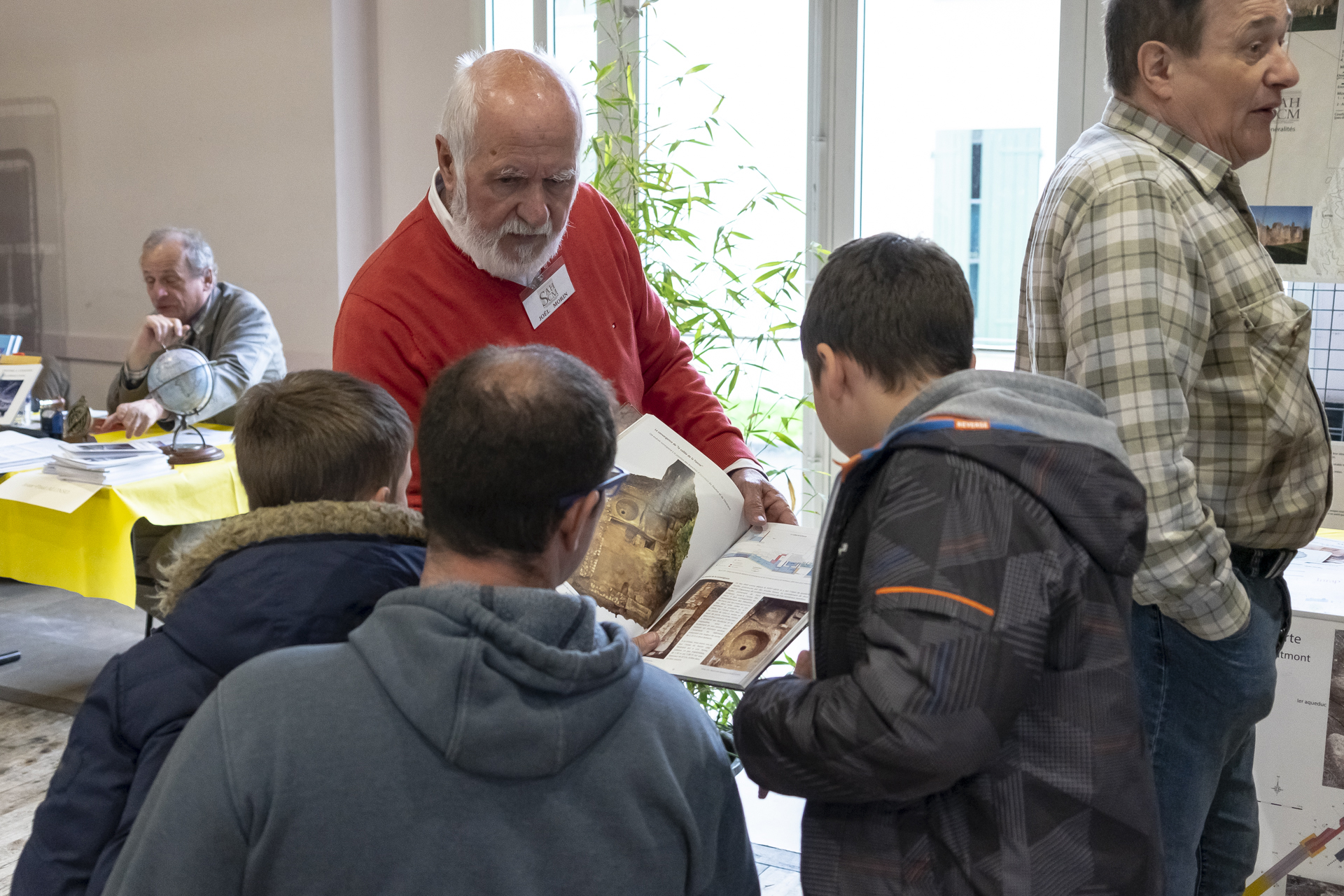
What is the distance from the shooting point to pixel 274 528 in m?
1.00

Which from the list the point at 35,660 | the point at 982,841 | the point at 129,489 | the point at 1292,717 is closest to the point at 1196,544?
the point at 982,841

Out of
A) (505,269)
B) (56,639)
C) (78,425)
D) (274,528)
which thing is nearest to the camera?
(274,528)

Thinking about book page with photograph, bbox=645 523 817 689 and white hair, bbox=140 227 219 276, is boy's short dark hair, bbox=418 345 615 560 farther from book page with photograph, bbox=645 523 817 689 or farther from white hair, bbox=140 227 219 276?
white hair, bbox=140 227 219 276

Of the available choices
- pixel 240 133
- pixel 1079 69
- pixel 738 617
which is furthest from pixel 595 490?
pixel 240 133

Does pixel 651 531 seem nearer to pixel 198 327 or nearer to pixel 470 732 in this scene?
pixel 470 732

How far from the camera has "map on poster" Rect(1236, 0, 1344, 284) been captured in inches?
99.1

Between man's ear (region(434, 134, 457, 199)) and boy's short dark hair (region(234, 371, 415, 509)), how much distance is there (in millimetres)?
722

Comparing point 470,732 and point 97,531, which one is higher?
point 470,732

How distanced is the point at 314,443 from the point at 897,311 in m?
0.57

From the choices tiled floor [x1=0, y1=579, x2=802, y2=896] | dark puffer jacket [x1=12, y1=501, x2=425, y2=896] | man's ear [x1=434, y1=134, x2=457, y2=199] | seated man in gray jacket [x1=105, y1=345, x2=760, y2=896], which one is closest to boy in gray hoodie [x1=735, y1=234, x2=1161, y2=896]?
seated man in gray jacket [x1=105, y1=345, x2=760, y2=896]

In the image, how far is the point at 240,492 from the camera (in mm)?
3236

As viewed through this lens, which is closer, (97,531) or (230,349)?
(97,531)

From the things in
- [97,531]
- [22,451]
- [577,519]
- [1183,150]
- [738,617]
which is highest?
[1183,150]

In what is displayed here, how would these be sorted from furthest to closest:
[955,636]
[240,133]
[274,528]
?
[240,133] → [274,528] → [955,636]
